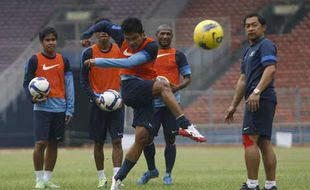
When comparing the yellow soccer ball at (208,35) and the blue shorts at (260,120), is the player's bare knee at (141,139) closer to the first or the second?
the blue shorts at (260,120)

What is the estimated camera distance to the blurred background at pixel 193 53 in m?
28.9

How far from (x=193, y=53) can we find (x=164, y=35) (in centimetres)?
1805

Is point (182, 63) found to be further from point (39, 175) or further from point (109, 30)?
point (39, 175)

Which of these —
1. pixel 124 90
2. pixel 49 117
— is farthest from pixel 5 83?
pixel 124 90

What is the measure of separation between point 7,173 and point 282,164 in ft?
17.9

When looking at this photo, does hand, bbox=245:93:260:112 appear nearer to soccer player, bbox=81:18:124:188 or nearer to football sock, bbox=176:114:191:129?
football sock, bbox=176:114:191:129

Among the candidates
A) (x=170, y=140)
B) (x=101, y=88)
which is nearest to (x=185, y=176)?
(x=170, y=140)

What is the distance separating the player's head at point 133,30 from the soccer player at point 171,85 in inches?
98.5

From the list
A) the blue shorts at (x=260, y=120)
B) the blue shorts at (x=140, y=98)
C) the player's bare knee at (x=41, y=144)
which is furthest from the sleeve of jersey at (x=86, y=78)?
the blue shorts at (x=260, y=120)

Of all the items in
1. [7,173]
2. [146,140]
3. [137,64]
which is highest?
→ [137,64]

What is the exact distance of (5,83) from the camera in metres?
31.2

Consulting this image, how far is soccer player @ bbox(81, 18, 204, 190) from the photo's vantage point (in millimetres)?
9906

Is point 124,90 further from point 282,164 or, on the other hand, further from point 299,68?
A: point 299,68

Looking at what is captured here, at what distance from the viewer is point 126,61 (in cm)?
990
